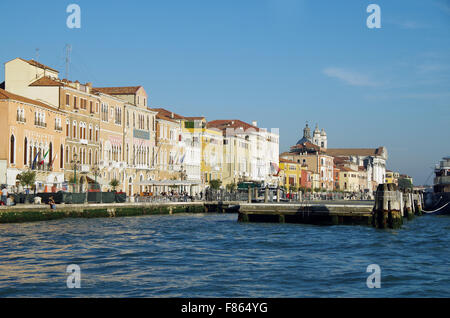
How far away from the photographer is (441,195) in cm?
5456

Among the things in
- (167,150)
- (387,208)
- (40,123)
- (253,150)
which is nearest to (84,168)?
(40,123)

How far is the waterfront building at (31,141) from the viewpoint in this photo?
41.7 meters

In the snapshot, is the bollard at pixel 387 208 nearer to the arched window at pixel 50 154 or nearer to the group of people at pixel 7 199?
the group of people at pixel 7 199

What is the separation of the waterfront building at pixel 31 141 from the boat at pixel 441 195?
27838mm

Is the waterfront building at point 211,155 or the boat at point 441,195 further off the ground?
the waterfront building at point 211,155

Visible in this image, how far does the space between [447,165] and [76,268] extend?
52.3 m

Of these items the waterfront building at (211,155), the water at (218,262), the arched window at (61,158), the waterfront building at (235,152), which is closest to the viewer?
the water at (218,262)

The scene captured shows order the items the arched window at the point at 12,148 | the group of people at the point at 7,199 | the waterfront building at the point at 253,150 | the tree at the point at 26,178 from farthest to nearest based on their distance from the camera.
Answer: the waterfront building at the point at 253,150, the arched window at the point at 12,148, the tree at the point at 26,178, the group of people at the point at 7,199

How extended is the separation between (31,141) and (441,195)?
3333 cm

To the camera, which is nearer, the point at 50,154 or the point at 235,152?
the point at 50,154

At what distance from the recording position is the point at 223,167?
84062 millimetres

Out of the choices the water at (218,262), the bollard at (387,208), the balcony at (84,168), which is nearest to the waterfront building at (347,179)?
the balcony at (84,168)

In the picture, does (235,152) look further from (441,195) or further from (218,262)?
(218,262)
